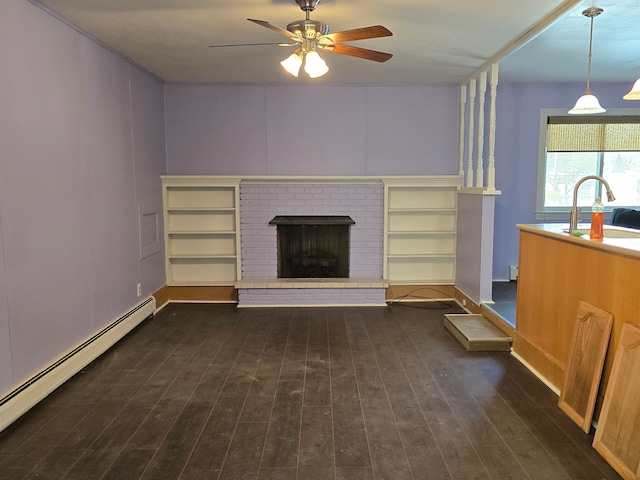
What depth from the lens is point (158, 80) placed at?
5.24 meters

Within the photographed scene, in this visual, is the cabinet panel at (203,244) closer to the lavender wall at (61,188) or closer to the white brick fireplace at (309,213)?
the white brick fireplace at (309,213)

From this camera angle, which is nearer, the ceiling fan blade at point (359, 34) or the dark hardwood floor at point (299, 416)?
the dark hardwood floor at point (299, 416)

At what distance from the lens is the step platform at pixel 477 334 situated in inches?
150

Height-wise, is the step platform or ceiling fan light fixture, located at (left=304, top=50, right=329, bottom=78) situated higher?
ceiling fan light fixture, located at (left=304, top=50, right=329, bottom=78)

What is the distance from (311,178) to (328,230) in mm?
669

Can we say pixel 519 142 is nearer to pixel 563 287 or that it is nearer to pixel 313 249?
pixel 313 249

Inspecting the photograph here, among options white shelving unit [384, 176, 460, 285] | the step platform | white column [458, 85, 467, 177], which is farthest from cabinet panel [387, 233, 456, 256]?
the step platform

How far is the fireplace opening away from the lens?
5.55 metres

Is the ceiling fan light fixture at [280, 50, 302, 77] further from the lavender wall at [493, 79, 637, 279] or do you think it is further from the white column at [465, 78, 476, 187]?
the lavender wall at [493, 79, 637, 279]

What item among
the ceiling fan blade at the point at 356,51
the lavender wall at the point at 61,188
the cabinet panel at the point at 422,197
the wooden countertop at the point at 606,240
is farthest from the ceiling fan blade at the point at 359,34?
the cabinet panel at the point at 422,197

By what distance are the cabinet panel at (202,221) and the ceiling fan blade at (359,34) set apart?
124 inches

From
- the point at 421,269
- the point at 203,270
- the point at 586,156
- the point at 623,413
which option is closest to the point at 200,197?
the point at 203,270

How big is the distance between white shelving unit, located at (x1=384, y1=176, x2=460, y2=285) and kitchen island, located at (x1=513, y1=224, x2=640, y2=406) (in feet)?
6.32

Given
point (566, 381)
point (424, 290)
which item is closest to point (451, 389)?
point (566, 381)
